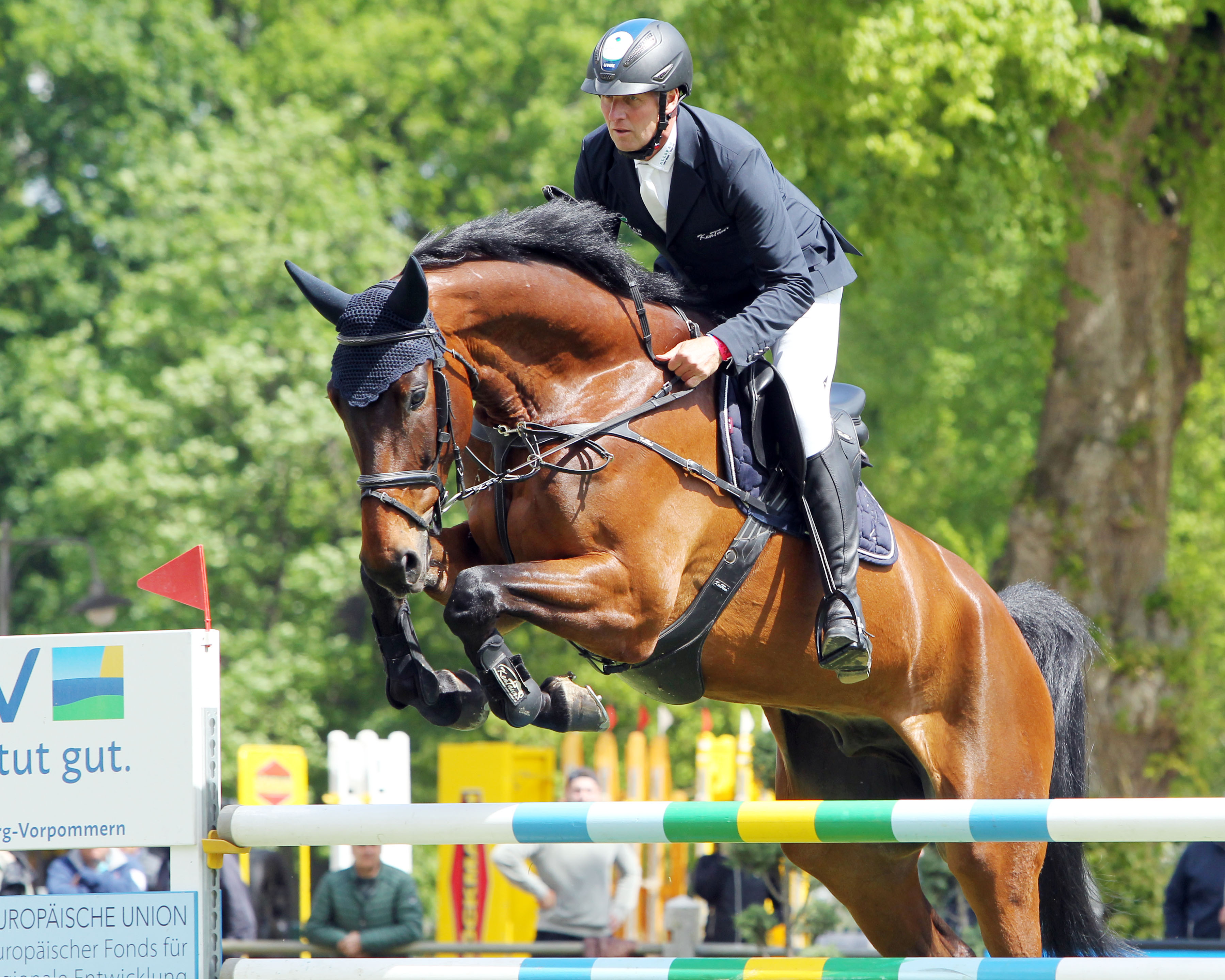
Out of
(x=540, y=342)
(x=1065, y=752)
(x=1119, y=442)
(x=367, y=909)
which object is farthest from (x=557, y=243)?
(x=1119, y=442)

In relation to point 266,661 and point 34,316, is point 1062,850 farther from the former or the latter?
point 34,316

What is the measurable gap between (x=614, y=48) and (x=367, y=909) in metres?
5.02

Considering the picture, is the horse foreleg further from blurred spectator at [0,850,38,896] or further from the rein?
blurred spectator at [0,850,38,896]

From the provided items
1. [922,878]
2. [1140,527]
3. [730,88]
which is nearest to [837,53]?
[730,88]

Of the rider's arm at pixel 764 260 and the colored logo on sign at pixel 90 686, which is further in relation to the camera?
the rider's arm at pixel 764 260

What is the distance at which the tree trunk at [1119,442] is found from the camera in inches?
386

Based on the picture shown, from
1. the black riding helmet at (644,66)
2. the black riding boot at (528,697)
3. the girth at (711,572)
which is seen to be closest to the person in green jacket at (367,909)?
the girth at (711,572)

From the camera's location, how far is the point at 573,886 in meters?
7.65

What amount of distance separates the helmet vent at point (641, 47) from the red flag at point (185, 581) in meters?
1.69

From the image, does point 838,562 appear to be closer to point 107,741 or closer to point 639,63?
point 639,63

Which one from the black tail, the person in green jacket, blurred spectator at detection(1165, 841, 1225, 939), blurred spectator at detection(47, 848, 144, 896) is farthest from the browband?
blurred spectator at detection(1165, 841, 1225, 939)

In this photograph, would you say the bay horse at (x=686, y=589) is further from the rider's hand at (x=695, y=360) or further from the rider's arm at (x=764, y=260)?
the rider's arm at (x=764, y=260)

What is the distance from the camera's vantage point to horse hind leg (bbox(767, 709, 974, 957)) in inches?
183

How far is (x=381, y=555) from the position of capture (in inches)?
133
